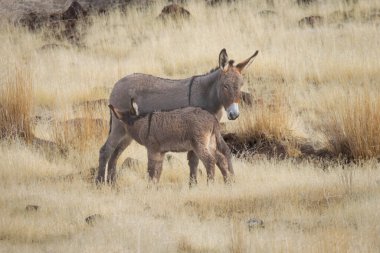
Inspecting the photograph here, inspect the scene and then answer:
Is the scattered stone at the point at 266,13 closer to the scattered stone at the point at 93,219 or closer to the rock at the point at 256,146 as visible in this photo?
the rock at the point at 256,146

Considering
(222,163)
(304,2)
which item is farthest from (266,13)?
(222,163)

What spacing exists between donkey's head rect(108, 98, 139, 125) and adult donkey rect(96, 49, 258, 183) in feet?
0.71

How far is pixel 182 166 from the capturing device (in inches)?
482

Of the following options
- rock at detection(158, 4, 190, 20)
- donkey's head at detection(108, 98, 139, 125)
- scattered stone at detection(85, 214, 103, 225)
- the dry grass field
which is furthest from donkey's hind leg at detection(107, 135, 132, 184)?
rock at detection(158, 4, 190, 20)

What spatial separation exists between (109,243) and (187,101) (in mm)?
3351

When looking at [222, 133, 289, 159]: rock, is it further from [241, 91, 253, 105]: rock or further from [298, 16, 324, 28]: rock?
[298, 16, 324, 28]: rock

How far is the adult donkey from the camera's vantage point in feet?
36.1

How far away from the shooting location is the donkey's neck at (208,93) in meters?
11.2

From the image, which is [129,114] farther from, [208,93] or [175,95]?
[208,93]

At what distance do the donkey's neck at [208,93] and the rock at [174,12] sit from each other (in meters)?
11.6

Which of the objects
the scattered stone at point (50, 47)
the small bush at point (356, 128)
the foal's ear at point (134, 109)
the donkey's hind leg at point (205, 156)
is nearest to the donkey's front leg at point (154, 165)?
the donkey's hind leg at point (205, 156)

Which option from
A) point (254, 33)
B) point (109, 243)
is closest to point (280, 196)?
point (109, 243)

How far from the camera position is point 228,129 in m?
14.5

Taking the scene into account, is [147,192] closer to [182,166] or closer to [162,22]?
[182,166]
